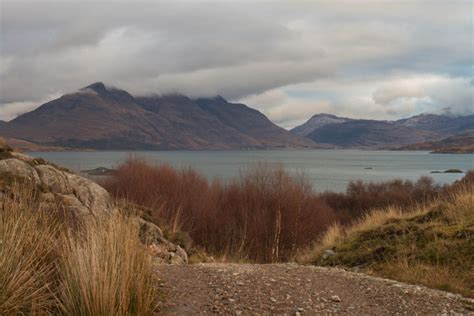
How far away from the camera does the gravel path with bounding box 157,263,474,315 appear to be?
5.96 metres

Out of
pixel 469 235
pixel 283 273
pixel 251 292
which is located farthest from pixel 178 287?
pixel 469 235

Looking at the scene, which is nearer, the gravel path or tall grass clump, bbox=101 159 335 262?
the gravel path

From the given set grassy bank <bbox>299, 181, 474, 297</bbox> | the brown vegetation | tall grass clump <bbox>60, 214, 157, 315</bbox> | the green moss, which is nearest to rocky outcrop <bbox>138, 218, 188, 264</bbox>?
grassy bank <bbox>299, 181, 474, 297</bbox>

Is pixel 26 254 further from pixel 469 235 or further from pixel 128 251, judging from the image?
pixel 469 235

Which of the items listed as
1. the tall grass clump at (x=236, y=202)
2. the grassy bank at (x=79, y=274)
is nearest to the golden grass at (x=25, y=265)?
the grassy bank at (x=79, y=274)

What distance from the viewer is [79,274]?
5363 millimetres

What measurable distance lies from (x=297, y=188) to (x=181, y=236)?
67.3 feet

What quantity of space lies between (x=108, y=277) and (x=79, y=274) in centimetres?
38

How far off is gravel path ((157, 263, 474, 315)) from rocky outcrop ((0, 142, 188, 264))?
5192mm

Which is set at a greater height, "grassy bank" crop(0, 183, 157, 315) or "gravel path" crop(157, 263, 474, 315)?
"grassy bank" crop(0, 183, 157, 315)

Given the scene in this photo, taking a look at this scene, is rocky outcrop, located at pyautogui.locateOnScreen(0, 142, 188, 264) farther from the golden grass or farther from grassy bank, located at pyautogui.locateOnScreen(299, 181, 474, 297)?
the golden grass

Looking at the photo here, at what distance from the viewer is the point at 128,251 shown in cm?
565

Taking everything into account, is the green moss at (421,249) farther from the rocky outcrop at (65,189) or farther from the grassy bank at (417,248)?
the rocky outcrop at (65,189)

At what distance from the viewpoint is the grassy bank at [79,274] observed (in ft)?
17.2
